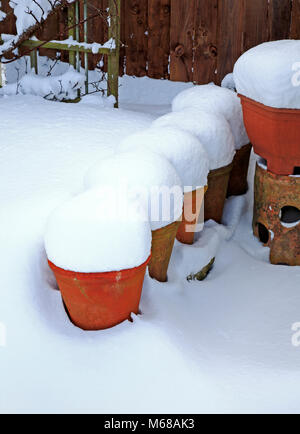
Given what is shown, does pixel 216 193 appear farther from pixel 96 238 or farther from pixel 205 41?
pixel 205 41

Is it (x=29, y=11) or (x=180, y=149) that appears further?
(x=29, y=11)

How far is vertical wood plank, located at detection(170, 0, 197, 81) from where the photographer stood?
471cm

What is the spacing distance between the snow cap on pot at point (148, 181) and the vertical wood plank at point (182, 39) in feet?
8.74

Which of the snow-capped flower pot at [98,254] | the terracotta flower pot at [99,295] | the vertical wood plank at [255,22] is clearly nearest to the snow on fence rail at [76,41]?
the vertical wood plank at [255,22]

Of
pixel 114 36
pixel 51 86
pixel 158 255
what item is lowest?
pixel 158 255

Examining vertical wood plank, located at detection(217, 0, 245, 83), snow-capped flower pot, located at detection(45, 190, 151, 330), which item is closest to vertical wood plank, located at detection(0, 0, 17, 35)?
vertical wood plank, located at detection(217, 0, 245, 83)

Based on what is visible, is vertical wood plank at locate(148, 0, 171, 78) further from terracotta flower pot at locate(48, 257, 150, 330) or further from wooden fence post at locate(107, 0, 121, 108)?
terracotta flower pot at locate(48, 257, 150, 330)

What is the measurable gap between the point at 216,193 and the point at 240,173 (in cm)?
45

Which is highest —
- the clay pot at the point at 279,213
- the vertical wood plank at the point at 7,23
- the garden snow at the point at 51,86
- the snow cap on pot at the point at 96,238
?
the vertical wood plank at the point at 7,23

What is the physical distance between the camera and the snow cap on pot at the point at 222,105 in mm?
3361

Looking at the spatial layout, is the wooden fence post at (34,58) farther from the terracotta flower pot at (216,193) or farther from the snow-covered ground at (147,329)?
the terracotta flower pot at (216,193)

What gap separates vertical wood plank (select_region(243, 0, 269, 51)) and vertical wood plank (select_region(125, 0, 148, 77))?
106 centimetres

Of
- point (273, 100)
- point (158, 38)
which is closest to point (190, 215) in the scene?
point (273, 100)

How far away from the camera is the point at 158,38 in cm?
497
